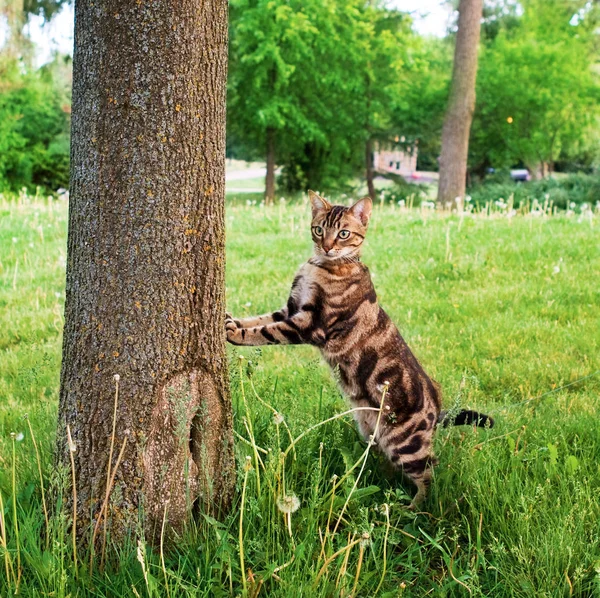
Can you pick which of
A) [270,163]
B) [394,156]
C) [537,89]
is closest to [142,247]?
[270,163]

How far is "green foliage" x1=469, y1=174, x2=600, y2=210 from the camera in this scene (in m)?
24.3

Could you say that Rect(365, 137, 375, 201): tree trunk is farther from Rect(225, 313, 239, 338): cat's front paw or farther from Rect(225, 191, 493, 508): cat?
Rect(225, 313, 239, 338): cat's front paw

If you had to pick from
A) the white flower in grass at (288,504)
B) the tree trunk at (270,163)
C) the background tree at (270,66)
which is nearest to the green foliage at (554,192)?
the background tree at (270,66)

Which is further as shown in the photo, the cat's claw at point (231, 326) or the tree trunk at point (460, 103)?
the tree trunk at point (460, 103)

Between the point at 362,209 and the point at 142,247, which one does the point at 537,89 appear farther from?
the point at 142,247

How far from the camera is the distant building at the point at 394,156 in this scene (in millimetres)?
34969

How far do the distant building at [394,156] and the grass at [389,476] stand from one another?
28.5m

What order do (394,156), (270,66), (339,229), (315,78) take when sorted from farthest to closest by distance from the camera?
1. (394,156)
2. (315,78)
3. (270,66)
4. (339,229)

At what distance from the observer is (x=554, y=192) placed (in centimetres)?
2480

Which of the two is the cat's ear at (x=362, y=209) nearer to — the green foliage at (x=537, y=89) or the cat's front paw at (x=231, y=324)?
the cat's front paw at (x=231, y=324)

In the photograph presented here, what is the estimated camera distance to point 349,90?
29.5 meters

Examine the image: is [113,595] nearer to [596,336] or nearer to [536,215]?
[596,336]

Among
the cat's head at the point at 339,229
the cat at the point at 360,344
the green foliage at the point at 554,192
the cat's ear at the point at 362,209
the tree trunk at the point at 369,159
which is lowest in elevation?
the cat at the point at 360,344

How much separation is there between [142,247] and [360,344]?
145 cm
